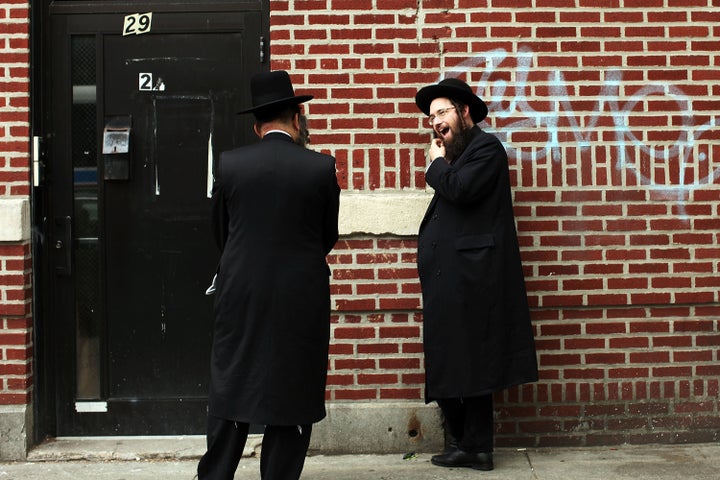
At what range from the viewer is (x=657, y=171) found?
5.42 m

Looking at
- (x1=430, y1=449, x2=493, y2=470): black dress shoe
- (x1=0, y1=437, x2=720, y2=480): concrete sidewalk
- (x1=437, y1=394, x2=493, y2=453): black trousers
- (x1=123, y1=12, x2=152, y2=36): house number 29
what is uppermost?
(x1=123, y1=12, x2=152, y2=36): house number 29

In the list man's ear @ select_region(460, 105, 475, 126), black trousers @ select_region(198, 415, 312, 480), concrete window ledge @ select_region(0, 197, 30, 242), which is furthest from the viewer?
concrete window ledge @ select_region(0, 197, 30, 242)

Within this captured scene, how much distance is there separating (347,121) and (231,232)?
142 centimetres

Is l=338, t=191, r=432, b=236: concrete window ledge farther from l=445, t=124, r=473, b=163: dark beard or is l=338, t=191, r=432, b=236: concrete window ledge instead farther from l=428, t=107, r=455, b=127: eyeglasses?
l=428, t=107, r=455, b=127: eyeglasses

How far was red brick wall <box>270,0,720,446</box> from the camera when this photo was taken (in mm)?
5387

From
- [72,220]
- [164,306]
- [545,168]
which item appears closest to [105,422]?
[164,306]

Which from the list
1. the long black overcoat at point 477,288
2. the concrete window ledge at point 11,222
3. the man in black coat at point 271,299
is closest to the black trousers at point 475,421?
the long black overcoat at point 477,288

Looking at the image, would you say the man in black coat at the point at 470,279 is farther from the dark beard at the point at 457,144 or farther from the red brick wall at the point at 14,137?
the red brick wall at the point at 14,137

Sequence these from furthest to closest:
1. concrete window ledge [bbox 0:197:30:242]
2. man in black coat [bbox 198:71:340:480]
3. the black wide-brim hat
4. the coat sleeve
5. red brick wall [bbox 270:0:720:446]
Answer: red brick wall [bbox 270:0:720:446] < concrete window ledge [bbox 0:197:30:242] < the black wide-brim hat < the coat sleeve < man in black coat [bbox 198:71:340:480]

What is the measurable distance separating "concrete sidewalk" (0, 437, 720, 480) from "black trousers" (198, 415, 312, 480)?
33.9 inches

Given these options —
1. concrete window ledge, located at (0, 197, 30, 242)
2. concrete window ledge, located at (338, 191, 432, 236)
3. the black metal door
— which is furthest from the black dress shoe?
concrete window ledge, located at (0, 197, 30, 242)

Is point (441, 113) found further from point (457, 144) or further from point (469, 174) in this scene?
point (469, 174)

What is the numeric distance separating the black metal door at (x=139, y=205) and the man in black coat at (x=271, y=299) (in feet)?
4.51

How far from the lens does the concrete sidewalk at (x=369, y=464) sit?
5.02 metres
